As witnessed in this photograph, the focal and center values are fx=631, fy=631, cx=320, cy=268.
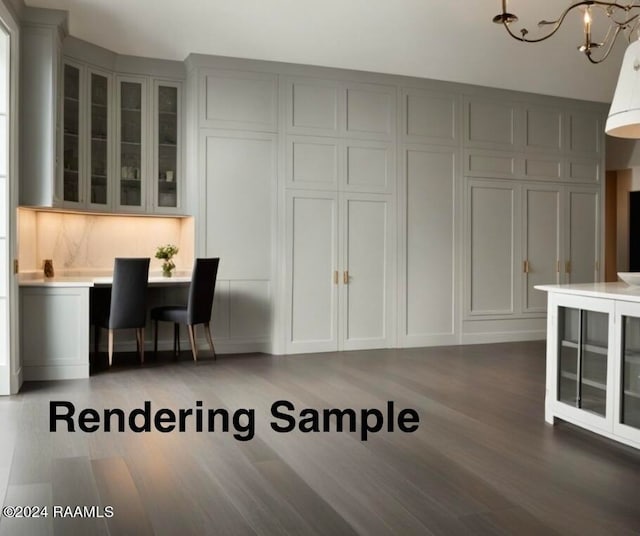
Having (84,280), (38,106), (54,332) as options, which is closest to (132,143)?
(38,106)

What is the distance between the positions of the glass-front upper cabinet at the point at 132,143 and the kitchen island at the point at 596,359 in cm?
388

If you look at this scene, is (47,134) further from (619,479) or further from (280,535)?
(619,479)

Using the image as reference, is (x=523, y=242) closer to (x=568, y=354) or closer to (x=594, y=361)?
(x=568, y=354)

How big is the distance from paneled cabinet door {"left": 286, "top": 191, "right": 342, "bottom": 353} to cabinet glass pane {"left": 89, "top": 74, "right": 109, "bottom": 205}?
173 cm

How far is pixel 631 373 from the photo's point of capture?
3184 mm

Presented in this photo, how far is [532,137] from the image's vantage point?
23.4 feet

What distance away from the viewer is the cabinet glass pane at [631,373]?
3158 mm

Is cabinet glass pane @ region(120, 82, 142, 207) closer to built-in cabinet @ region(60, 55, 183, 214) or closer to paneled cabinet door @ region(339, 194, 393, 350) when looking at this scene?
built-in cabinet @ region(60, 55, 183, 214)

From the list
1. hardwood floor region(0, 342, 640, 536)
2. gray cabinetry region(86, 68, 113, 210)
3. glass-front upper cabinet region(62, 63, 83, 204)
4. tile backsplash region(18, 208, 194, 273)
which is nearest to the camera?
hardwood floor region(0, 342, 640, 536)

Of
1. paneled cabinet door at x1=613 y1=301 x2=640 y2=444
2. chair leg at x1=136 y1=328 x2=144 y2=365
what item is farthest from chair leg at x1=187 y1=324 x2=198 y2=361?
paneled cabinet door at x1=613 y1=301 x2=640 y2=444

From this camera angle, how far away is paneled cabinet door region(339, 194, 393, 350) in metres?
6.34

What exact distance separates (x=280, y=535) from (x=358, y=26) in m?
4.52

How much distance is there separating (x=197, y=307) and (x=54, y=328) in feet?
3.92

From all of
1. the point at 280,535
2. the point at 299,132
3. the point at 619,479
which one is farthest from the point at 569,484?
the point at 299,132
